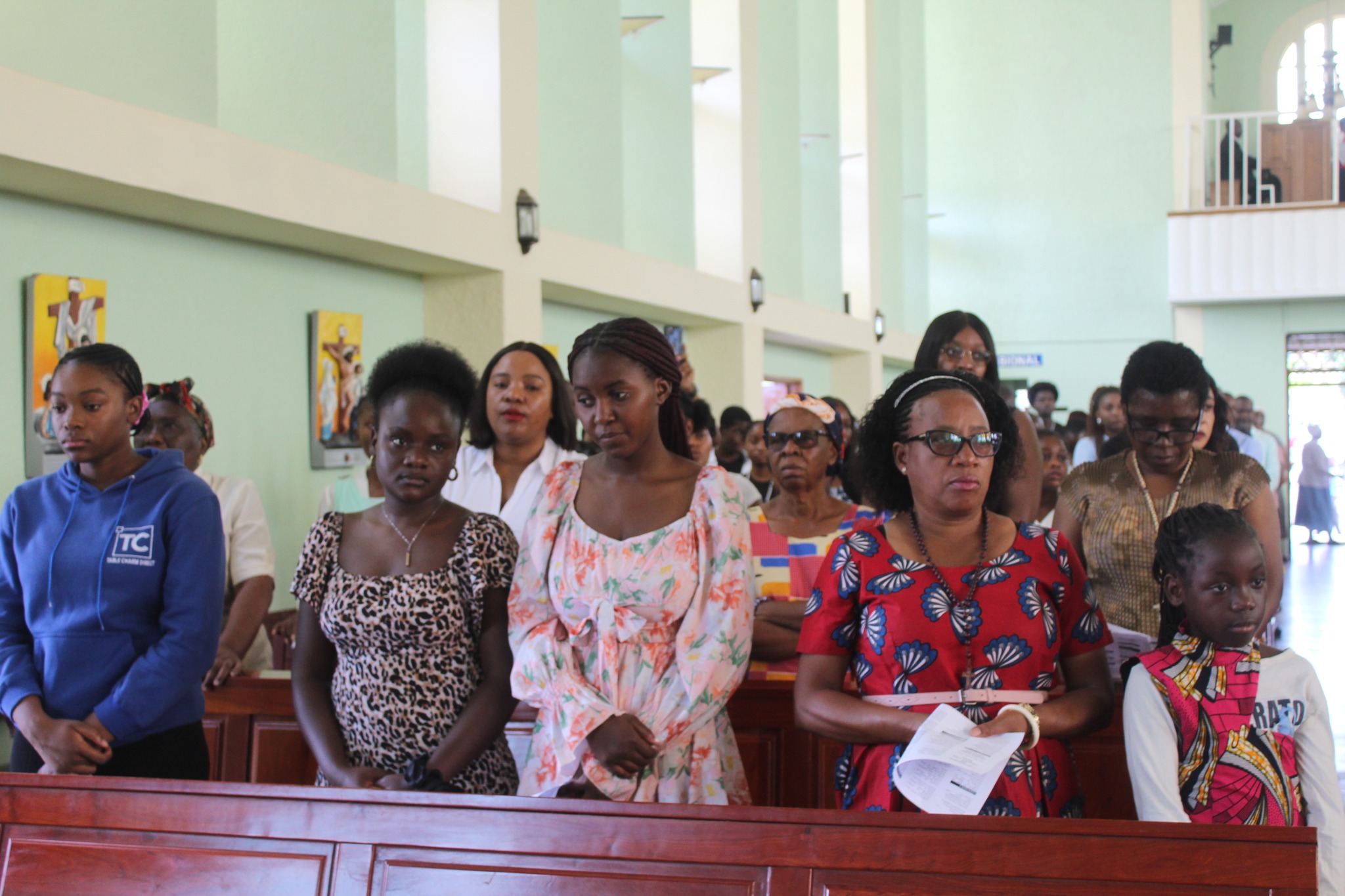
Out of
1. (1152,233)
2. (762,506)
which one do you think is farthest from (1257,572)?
(1152,233)

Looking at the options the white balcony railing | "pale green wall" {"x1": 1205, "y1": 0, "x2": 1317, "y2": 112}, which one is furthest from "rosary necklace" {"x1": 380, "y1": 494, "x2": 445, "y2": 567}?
"pale green wall" {"x1": 1205, "y1": 0, "x2": 1317, "y2": 112}

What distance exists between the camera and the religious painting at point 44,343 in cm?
409

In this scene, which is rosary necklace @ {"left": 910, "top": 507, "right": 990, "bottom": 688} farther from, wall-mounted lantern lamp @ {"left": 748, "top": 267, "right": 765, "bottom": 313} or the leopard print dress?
wall-mounted lantern lamp @ {"left": 748, "top": 267, "right": 765, "bottom": 313}

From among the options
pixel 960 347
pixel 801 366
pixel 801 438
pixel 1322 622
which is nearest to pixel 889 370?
pixel 801 366

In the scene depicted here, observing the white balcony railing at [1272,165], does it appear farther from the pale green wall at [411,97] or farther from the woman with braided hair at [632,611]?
the woman with braided hair at [632,611]

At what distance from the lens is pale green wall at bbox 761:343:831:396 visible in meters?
12.1

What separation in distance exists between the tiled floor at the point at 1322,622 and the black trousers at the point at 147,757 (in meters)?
3.62

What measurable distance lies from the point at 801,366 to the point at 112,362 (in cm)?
1079

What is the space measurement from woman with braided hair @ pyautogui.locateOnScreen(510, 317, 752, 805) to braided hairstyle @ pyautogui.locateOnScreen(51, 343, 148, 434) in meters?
0.98

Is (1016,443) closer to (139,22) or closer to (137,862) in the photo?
(137,862)

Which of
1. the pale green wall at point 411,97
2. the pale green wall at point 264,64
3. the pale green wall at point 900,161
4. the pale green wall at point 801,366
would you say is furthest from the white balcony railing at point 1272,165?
the pale green wall at point 264,64

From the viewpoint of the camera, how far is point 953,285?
1767 centimetres

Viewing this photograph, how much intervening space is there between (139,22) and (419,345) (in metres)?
2.86

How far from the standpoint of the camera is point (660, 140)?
31.1 feet
